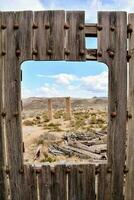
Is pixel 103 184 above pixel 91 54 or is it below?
below

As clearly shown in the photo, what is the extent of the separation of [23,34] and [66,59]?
22.8 inches

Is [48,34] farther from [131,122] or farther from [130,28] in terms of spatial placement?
[131,122]

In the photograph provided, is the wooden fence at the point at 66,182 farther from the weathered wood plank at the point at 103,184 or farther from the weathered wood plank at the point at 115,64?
the weathered wood plank at the point at 115,64

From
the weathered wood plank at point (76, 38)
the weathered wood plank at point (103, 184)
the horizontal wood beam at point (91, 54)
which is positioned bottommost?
the weathered wood plank at point (103, 184)

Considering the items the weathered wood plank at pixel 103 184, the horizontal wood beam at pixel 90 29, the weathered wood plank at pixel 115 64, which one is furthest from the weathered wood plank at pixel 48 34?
the weathered wood plank at pixel 103 184

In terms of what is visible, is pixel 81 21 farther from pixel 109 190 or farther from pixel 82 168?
pixel 109 190

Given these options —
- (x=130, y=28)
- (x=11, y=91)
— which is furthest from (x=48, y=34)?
(x=130, y=28)

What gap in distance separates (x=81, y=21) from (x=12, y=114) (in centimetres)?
133

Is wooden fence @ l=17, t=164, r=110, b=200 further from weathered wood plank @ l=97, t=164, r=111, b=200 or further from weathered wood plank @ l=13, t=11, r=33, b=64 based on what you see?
weathered wood plank @ l=13, t=11, r=33, b=64

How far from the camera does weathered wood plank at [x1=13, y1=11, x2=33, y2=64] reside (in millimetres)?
4812

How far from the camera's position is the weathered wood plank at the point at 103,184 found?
4.87 metres

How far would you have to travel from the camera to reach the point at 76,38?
4.78 meters

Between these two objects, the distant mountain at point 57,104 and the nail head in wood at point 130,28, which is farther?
the distant mountain at point 57,104

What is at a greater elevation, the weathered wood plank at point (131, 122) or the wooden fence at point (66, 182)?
the weathered wood plank at point (131, 122)
